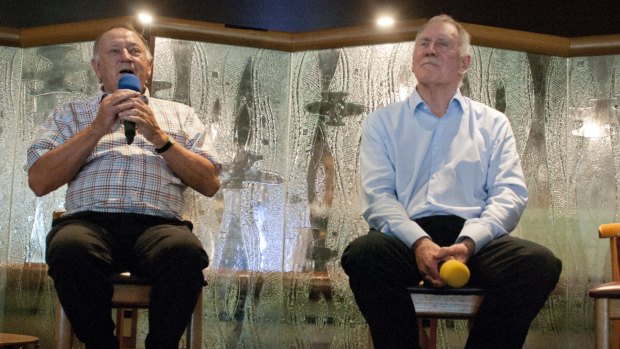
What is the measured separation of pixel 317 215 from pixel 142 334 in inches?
40.1

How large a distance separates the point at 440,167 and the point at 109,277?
1.16 metres

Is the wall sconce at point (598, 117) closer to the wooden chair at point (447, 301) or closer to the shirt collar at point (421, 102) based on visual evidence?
the shirt collar at point (421, 102)

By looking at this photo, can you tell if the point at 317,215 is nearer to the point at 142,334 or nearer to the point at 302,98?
the point at 302,98

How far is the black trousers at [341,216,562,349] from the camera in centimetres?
234

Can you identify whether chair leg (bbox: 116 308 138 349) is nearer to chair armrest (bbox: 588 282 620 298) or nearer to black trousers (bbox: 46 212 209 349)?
black trousers (bbox: 46 212 209 349)

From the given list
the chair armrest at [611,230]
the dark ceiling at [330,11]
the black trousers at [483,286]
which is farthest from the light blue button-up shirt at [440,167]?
the dark ceiling at [330,11]

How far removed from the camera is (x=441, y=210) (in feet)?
8.80

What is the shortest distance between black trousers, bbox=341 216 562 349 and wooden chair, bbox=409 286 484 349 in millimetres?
48

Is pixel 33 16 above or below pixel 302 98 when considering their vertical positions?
above

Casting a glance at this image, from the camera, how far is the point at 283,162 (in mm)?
3969

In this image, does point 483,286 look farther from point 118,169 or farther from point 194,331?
point 118,169

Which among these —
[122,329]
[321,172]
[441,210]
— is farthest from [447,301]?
[321,172]

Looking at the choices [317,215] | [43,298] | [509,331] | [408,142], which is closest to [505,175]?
[408,142]

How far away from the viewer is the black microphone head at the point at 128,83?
2674 millimetres
